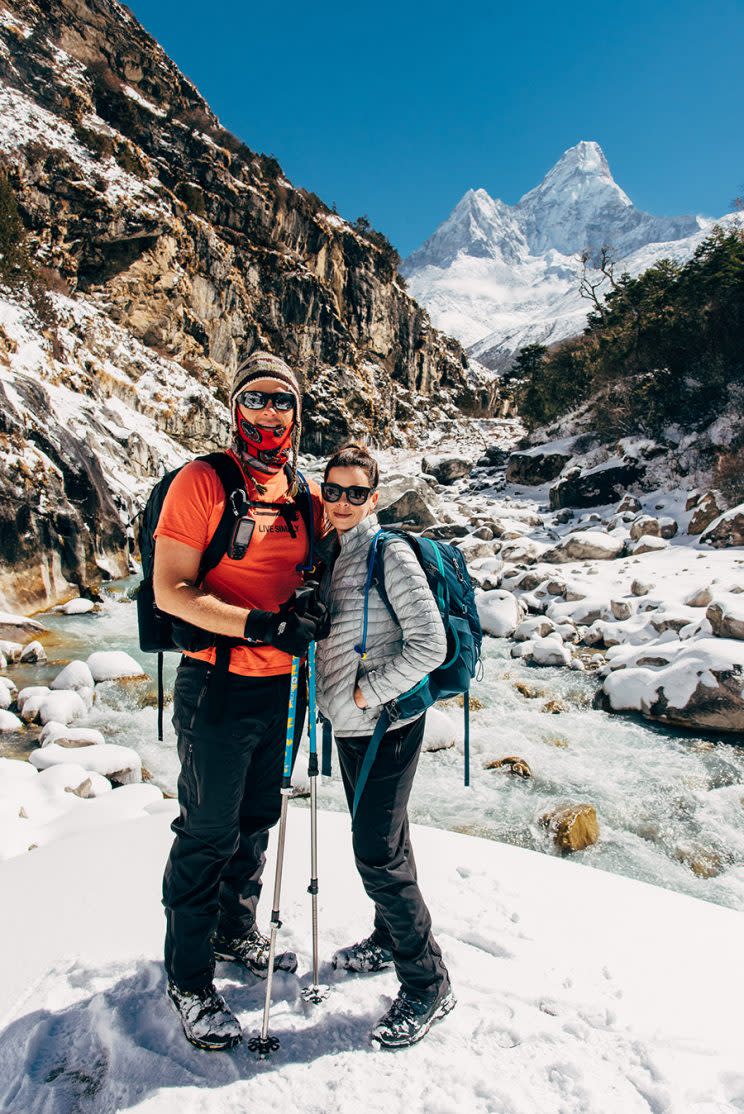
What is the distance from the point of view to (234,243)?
48.6m

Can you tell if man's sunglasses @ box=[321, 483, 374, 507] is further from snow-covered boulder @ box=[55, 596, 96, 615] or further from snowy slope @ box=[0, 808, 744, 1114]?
snow-covered boulder @ box=[55, 596, 96, 615]

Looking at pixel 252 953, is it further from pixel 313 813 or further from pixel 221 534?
pixel 221 534

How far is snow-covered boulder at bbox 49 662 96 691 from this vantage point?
8516 millimetres

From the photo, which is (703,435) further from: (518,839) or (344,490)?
(344,490)

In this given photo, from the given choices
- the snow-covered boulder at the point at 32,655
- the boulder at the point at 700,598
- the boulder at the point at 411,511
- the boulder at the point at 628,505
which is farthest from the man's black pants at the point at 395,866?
the boulder at the point at 411,511

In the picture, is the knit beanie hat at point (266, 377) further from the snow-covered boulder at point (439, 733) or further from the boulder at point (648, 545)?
the boulder at point (648, 545)

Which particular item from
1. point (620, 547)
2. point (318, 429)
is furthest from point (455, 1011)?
point (318, 429)

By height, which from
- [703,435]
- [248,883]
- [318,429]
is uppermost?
[318,429]

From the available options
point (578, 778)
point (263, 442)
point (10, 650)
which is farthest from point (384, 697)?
point (10, 650)

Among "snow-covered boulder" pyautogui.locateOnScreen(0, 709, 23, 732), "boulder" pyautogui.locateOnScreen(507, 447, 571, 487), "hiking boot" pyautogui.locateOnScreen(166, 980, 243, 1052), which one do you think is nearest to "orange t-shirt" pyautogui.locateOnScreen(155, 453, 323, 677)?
"hiking boot" pyautogui.locateOnScreen(166, 980, 243, 1052)

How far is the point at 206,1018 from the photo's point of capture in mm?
2189

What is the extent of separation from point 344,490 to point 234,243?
2137 inches

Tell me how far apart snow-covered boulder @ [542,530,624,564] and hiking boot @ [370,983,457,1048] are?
52.6 feet

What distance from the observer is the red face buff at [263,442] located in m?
2.39
